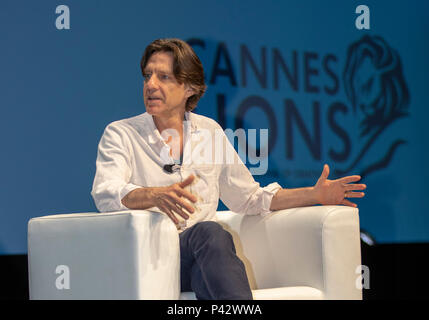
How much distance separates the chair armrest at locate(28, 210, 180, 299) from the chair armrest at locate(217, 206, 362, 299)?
0.49 metres

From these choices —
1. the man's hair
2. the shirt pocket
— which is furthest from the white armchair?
the man's hair

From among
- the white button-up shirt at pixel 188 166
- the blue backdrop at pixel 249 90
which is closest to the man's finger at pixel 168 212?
the white button-up shirt at pixel 188 166

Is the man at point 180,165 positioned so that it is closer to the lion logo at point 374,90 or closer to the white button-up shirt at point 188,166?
the white button-up shirt at point 188,166

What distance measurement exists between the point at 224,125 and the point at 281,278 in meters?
1.35

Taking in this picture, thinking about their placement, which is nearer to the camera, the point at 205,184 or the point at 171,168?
the point at 171,168

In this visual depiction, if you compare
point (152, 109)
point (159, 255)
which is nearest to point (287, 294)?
point (159, 255)

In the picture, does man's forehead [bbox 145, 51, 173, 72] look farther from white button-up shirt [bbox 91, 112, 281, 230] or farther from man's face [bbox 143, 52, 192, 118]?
white button-up shirt [bbox 91, 112, 281, 230]

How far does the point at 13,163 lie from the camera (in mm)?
2713

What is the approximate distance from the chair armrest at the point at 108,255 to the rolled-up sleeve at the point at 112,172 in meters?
0.13

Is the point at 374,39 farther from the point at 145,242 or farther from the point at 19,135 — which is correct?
the point at 145,242

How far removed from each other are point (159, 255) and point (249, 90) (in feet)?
6.04

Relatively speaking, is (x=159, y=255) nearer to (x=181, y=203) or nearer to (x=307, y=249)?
(x=181, y=203)

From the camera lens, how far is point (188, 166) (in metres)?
2.29

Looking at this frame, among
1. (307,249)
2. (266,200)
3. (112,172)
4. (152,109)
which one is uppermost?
(152,109)
